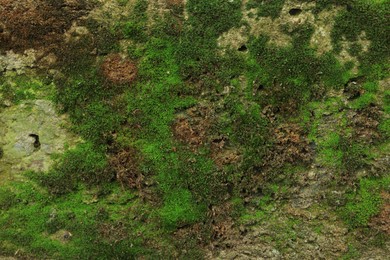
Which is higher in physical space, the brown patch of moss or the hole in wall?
the hole in wall

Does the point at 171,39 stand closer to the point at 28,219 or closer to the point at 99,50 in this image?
the point at 99,50

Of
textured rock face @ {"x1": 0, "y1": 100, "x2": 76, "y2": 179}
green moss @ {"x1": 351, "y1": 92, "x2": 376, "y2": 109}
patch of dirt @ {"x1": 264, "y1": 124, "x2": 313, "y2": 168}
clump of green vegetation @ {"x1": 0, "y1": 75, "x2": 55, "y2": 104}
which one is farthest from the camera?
clump of green vegetation @ {"x1": 0, "y1": 75, "x2": 55, "y2": 104}

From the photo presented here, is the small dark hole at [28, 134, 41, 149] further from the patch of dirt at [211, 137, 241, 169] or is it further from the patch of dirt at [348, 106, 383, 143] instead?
the patch of dirt at [348, 106, 383, 143]

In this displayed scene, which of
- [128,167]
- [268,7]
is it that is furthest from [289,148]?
[128,167]

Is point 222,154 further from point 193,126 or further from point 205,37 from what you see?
point 205,37

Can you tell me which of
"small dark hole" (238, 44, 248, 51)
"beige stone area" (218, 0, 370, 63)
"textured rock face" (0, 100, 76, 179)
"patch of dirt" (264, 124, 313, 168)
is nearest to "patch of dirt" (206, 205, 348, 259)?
"patch of dirt" (264, 124, 313, 168)

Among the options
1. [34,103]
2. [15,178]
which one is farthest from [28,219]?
[34,103]

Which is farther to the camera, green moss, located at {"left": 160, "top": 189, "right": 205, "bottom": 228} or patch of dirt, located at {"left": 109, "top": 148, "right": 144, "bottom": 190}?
patch of dirt, located at {"left": 109, "top": 148, "right": 144, "bottom": 190}

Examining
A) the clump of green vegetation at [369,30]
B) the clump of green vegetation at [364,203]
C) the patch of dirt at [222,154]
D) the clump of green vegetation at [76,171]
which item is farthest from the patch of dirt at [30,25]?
the clump of green vegetation at [364,203]
